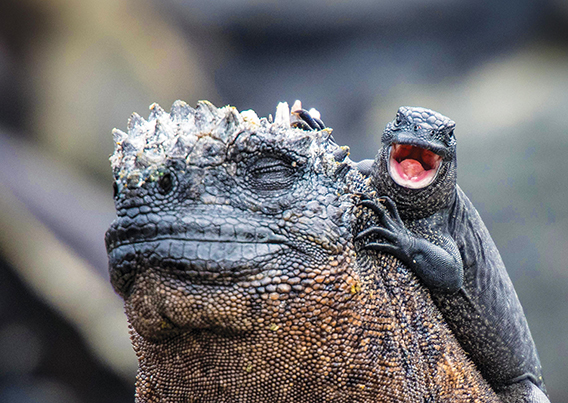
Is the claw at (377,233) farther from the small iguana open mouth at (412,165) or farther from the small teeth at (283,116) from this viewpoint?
the small teeth at (283,116)

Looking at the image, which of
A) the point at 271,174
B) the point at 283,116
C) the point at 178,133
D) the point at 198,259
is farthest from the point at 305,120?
the point at 198,259

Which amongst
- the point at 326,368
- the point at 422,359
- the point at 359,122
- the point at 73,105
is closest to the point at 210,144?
the point at 326,368

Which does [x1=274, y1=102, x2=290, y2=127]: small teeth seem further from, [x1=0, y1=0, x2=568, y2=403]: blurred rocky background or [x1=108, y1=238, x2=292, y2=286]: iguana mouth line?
[x1=0, y1=0, x2=568, y2=403]: blurred rocky background

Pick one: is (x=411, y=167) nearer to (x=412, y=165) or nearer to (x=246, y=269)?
(x=412, y=165)

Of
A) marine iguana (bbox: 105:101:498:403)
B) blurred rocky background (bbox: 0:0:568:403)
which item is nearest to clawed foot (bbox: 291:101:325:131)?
marine iguana (bbox: 105:101:498:403)

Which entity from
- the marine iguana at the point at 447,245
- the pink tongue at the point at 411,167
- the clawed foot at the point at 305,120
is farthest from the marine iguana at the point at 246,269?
the clawed foot at the point at 305,120

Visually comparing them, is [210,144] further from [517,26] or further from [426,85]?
[517,26]
